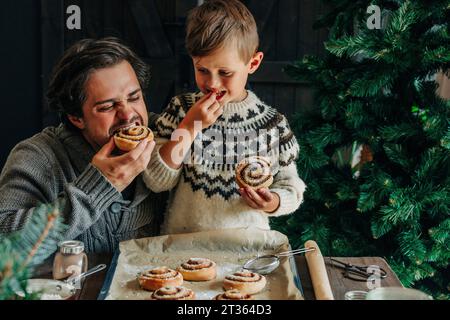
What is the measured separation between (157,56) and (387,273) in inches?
107

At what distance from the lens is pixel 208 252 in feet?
5.98

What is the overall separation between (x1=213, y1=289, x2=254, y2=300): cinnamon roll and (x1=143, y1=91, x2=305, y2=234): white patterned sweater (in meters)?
0.42

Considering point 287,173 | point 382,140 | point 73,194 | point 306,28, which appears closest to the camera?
point 73,194

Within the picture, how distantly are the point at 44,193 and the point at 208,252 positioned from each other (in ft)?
1.64

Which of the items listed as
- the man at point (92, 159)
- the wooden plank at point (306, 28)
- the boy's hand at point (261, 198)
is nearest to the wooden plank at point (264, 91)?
the wooden plank at point (306, 28)

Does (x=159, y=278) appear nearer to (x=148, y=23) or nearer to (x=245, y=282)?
(x=245, y=282)

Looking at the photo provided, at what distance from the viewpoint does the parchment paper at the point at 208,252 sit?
1617mm

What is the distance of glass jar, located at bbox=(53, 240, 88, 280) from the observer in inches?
60.7

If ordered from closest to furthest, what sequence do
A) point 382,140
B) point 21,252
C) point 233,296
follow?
point 21,252 < point 233,296 < point 382,140

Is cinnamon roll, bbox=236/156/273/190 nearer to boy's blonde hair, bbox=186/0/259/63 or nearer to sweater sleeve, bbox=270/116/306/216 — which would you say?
sweater sleeve, bbox=270/116/306/216

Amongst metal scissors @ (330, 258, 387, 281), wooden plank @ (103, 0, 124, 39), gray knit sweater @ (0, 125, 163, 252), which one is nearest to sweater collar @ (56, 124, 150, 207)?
gray knit sweater @ (0, 125, 163, 252)

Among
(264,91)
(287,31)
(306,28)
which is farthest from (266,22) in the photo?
(264,91)

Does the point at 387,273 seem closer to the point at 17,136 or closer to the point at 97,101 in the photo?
the point at 97,101

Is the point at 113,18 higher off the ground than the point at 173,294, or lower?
higher
